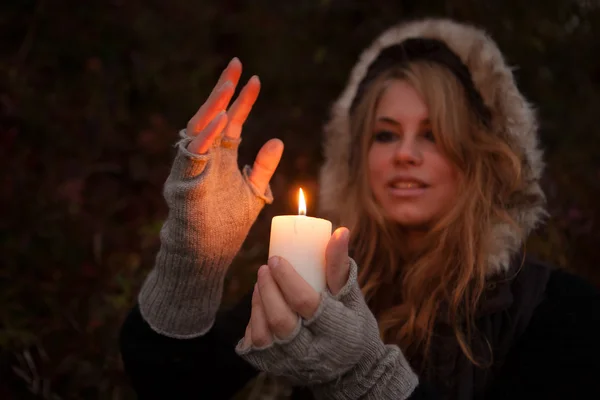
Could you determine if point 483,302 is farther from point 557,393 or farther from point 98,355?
point 98,355

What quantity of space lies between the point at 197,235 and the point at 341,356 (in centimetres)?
52

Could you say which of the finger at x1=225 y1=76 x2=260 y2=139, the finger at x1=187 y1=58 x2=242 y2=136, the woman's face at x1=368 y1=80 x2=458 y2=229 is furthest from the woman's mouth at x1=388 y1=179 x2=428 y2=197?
the finger at x1=187 y1=58 x2=242 y2=136

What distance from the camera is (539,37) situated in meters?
3.30

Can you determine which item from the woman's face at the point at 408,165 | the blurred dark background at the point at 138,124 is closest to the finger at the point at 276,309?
the woman's face at the point at 408,165

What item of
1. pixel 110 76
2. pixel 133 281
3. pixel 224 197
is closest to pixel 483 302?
pixel 224 197

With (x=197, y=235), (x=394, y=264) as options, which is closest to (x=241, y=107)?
(x=197, y=235)

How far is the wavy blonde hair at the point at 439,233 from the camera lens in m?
1.66

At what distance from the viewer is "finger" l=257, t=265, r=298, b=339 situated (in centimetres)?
106

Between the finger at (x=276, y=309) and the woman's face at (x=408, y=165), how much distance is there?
0.81 metres

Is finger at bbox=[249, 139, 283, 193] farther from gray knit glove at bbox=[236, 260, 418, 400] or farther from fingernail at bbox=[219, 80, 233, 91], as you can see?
gray knit glove at bbox=[236, 260, 418, 400]

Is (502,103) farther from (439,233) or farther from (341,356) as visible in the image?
(341,356)

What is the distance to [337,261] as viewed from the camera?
108 centimetres

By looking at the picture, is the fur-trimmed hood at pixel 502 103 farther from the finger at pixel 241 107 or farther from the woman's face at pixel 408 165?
the finger at pixel 241 107

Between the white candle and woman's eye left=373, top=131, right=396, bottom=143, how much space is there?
858mm
